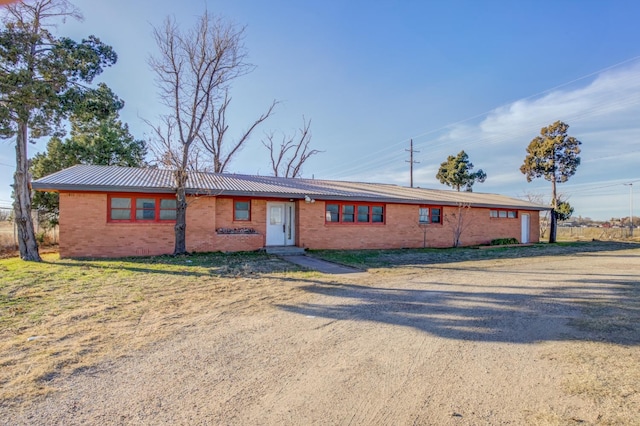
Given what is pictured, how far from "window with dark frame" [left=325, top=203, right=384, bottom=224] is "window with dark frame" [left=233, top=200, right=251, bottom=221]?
3.52 meters

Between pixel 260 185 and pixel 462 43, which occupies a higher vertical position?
pixel 462 43

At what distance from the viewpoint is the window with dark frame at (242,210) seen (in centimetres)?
1410

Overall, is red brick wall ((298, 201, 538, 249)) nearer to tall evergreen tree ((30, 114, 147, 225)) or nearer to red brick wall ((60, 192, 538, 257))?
red brick wall ((60, 192, 538, 257))

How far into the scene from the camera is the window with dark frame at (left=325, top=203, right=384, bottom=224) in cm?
1554

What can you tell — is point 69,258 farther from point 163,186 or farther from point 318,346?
point 318,346

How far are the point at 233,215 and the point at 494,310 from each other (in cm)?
1078

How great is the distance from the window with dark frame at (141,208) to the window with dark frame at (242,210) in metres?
2.36

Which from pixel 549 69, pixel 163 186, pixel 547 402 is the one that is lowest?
pixel 547 402

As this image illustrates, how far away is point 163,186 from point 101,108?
3.35 m

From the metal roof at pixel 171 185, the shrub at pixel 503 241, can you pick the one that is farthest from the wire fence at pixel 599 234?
the metal roof at pixel 171 185

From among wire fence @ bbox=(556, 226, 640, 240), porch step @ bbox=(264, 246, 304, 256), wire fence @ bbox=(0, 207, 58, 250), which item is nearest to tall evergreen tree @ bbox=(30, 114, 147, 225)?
wire fence @ bbox=(0, 207, 58, 250)

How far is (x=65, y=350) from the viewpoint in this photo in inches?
147

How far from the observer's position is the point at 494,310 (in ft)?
18.5

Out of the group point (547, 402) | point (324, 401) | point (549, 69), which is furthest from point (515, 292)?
point (549, 69)
